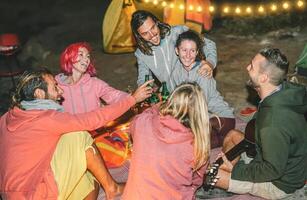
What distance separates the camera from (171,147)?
323cm

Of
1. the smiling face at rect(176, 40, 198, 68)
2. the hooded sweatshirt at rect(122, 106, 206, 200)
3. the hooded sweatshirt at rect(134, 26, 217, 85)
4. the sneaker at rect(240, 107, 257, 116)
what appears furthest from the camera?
the sneaker at rect(240, 107, 257, 116)

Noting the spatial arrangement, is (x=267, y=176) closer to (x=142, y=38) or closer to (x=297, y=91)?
(x=297, y=91)

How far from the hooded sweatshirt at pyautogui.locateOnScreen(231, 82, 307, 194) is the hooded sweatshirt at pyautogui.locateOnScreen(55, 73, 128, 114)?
6.54ft

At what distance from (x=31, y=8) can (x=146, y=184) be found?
463 inches

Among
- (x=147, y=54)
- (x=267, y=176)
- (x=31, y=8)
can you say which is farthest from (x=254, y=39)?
(x=31, y=8)

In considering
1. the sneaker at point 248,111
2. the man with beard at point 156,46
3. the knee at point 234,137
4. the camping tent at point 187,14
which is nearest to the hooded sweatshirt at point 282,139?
the knee at point 234,137

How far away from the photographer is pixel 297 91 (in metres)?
3.55

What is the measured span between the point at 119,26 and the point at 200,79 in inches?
128

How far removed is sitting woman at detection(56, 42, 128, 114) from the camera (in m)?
4.75

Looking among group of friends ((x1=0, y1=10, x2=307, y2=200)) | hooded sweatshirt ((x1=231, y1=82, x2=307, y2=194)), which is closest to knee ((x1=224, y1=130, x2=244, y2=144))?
group of friends ((x1=0, y1=10, x2=307, y2=200))

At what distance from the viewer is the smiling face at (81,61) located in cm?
473

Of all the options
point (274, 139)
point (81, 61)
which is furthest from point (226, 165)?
point (81, 61)

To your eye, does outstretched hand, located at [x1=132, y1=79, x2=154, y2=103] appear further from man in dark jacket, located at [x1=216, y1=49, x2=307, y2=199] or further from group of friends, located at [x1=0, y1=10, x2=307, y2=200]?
man in dark jacket, located at [x1=216, y1=49, x2=307, y2=199]

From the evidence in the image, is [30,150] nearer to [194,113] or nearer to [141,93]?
[141,93]
